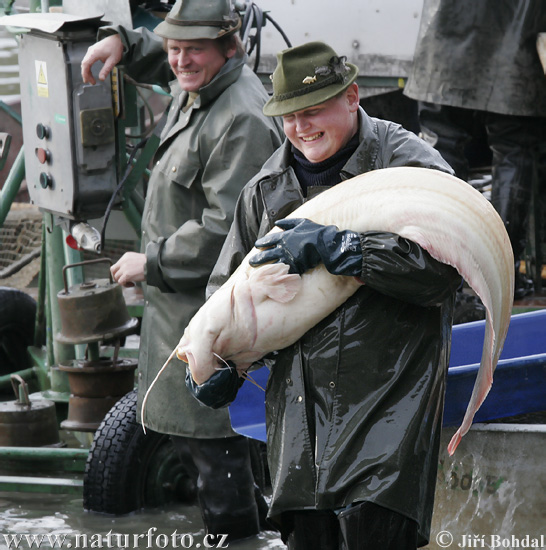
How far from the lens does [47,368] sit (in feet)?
20.9

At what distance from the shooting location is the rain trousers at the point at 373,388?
2.96 meters

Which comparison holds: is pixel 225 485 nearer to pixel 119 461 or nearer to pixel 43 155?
pixel 119 461

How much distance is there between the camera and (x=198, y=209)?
4418 mm

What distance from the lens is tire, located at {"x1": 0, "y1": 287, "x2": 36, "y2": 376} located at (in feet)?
22.2

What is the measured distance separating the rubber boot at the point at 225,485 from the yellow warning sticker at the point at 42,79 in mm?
2147

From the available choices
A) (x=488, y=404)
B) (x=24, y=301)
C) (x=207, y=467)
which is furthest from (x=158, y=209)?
(x=24, y=301)

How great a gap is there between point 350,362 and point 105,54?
273cm

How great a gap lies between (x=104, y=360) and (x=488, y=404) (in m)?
2.18

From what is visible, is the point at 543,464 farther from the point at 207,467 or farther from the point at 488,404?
the point at 207,467

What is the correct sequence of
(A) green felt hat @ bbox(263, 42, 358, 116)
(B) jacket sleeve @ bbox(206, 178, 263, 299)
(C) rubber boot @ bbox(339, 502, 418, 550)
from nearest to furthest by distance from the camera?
(C) rubber boot @ bbox(339, 502, 418, 550)
(A) green felt hat @ bbox(263, 42, 358, 116)
(B) jacket sleeve @ bbox(206, 178, 263, 299)

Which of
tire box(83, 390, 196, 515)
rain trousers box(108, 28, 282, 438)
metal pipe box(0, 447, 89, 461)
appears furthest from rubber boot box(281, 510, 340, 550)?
metal pipe box(0, 447, 89, 461)

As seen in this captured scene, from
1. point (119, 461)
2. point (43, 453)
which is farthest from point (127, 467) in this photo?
point (43, 453)

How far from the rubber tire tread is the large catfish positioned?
2.08 m

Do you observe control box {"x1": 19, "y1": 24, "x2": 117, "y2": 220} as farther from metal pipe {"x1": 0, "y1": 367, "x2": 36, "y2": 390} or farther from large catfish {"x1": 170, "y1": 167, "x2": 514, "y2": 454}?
large catfish {"x1": 170, "y1": 167, "x2": 514, "y2": 454}
